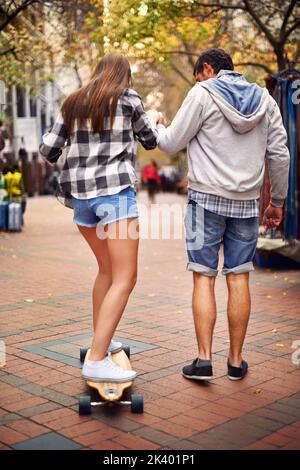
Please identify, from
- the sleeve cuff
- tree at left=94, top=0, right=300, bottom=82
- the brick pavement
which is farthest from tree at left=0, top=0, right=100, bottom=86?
the sleeve cuff

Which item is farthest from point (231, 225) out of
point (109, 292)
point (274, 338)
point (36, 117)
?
point (36, 117)

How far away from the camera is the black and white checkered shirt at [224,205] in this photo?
406 centimetres

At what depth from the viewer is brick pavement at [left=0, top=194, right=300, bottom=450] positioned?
11.0ft

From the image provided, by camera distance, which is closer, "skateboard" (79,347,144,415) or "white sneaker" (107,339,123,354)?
"skateboard" (79,347,144,415)

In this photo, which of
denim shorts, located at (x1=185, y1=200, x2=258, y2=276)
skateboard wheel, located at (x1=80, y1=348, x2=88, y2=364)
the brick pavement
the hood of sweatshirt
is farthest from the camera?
skateboard wheel, located at (x1=80, y1=348, x2=88, y2=364)

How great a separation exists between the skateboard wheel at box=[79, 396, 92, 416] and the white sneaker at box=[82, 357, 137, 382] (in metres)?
0.22

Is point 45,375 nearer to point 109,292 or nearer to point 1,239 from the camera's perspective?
point 109,292

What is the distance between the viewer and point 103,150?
12.4 ft

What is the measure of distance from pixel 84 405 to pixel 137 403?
0.29 metres

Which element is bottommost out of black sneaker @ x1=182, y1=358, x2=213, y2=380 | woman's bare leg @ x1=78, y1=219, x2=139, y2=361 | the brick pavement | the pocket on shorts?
the brick pavement

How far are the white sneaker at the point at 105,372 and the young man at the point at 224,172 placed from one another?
0.58 meters

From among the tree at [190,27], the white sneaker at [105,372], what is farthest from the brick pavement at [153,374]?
the tree at [190,27]

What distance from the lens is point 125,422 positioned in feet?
11.5

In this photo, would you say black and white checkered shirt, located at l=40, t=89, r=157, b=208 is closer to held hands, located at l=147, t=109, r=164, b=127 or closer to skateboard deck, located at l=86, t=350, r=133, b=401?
held hands, located at l=147, t=109, r=164, b=127
